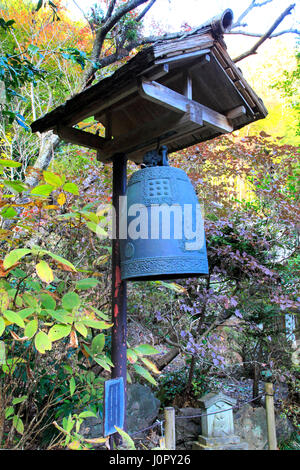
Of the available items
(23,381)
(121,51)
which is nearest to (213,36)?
(23,381)

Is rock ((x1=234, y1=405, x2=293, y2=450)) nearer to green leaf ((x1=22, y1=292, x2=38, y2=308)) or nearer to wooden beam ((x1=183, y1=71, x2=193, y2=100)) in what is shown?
green leaf ((x1=22, y1=292, x2=38, y2=308))

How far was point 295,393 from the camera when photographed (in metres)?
4.47

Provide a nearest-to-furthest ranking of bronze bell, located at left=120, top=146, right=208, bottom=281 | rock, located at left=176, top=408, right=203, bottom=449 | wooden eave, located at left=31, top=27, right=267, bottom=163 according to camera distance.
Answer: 1. wooden eave, located at left=31, top=27, right=267, bottom=163
2. bronze bell, located at left=120, top=146, right=208, bottom=281
3. rock, located at left=176, top=408, right=203, bottom=449

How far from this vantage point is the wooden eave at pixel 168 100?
1.76 meters

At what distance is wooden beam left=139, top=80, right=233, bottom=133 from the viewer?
5.80ft

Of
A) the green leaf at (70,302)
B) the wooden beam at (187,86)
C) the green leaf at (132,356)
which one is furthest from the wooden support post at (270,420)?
the wooden beam at (187,86)

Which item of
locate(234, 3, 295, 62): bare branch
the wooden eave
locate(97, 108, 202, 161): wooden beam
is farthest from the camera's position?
locate(234, 3, 295, 62): bare branch

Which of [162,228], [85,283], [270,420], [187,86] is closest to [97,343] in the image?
[85,283]

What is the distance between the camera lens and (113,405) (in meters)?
1.87

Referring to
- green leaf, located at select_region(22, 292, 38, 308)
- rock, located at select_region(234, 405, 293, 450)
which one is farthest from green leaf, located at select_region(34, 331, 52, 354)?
Answer: rock, located at select_region(234, 405, 293, 450)

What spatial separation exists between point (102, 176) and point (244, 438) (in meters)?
3.66

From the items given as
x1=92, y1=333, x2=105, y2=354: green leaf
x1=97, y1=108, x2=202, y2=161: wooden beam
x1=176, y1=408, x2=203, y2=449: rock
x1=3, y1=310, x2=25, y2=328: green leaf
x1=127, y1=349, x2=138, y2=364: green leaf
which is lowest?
x1=176, y1=408, x2=203, y2=449: rock

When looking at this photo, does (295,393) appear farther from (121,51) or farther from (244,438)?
(121,51)

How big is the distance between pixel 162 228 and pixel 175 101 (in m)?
0.71
